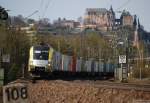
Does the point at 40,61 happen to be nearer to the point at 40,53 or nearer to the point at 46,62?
the point at 46,62

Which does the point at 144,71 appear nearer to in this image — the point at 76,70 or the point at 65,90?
the point at 76,70

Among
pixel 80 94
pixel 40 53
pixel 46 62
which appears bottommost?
pixel 80 94

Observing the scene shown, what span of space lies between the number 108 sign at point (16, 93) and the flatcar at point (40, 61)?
26877 millimetres

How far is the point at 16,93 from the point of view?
696 centimetres

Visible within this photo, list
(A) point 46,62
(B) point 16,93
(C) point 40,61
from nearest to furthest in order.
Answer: (B) point 16,93 → (A) point 46,62 → (C) point 40,61

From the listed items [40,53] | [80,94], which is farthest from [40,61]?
[80,94]

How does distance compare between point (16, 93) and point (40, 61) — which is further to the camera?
point (40, 61)

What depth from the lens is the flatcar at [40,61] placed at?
3401 centimetres

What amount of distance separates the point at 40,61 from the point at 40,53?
27.5 inches

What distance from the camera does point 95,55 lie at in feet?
345

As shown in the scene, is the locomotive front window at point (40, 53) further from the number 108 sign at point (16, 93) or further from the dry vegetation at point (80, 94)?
the number 108 sign at point (16, 93)

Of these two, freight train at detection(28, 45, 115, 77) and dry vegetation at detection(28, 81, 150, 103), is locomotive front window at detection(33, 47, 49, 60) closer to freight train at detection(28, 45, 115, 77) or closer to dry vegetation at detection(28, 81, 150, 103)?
freight train at detection(28, 45, 115, 77)

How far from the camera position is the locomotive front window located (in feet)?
114

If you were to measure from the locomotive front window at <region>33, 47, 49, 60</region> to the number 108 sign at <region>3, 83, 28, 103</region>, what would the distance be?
90.5ft
